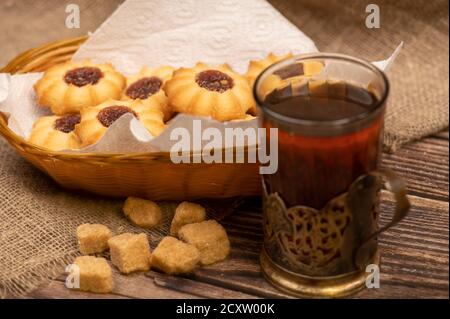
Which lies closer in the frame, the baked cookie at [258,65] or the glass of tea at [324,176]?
the glass of tea at [324,176]

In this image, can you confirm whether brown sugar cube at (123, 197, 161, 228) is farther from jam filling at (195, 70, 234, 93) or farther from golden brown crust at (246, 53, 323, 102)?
golden brown crust at (246, 53, 323, 102)

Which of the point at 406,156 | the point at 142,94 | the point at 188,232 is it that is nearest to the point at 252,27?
the point at 142,94

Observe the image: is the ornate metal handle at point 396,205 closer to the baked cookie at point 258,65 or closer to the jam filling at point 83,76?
the baked cookie at point 258,65

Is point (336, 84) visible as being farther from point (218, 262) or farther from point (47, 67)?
point (47, 67)

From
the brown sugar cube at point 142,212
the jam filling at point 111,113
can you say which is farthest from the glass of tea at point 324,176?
the jam filling at point 111,113

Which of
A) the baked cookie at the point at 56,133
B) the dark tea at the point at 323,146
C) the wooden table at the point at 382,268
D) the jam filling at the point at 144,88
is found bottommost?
the wooden table at the point at 382,268

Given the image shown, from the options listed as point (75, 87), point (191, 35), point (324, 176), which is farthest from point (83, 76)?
point (324, 176)
